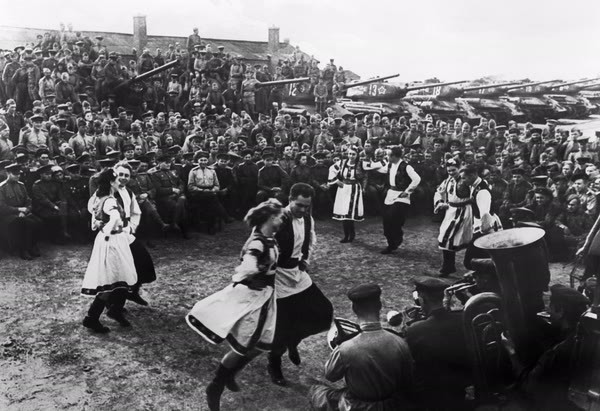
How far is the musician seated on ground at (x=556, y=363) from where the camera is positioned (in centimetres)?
370

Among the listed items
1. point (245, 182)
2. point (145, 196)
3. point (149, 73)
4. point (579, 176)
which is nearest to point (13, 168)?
point (145, 196)

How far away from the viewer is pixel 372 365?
142 inches

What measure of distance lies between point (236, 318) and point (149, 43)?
25817 mm

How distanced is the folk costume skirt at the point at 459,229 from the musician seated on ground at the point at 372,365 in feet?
16.5

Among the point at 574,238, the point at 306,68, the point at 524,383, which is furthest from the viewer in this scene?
the point at 306,68

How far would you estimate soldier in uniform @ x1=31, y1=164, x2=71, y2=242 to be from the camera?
984 cm

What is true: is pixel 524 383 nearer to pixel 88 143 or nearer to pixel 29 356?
pixel 29 356

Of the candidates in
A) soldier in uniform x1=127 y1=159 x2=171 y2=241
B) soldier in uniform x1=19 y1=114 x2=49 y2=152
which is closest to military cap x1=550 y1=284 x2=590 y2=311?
soldier in uniform x1=127 y1=159 x2=171 y2=241

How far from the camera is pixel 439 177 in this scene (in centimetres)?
1343

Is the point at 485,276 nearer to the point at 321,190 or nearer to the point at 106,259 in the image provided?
the point at 106,259

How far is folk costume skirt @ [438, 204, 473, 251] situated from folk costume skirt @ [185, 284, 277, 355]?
438 centimetres

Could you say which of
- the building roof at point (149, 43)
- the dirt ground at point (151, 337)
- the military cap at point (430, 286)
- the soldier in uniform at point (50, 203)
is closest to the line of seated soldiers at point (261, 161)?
the soldier in uniform at point (50, 203)

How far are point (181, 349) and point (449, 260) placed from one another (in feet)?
14.5

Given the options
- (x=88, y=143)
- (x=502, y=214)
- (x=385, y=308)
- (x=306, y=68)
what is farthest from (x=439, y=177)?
(x=306, y=68)
